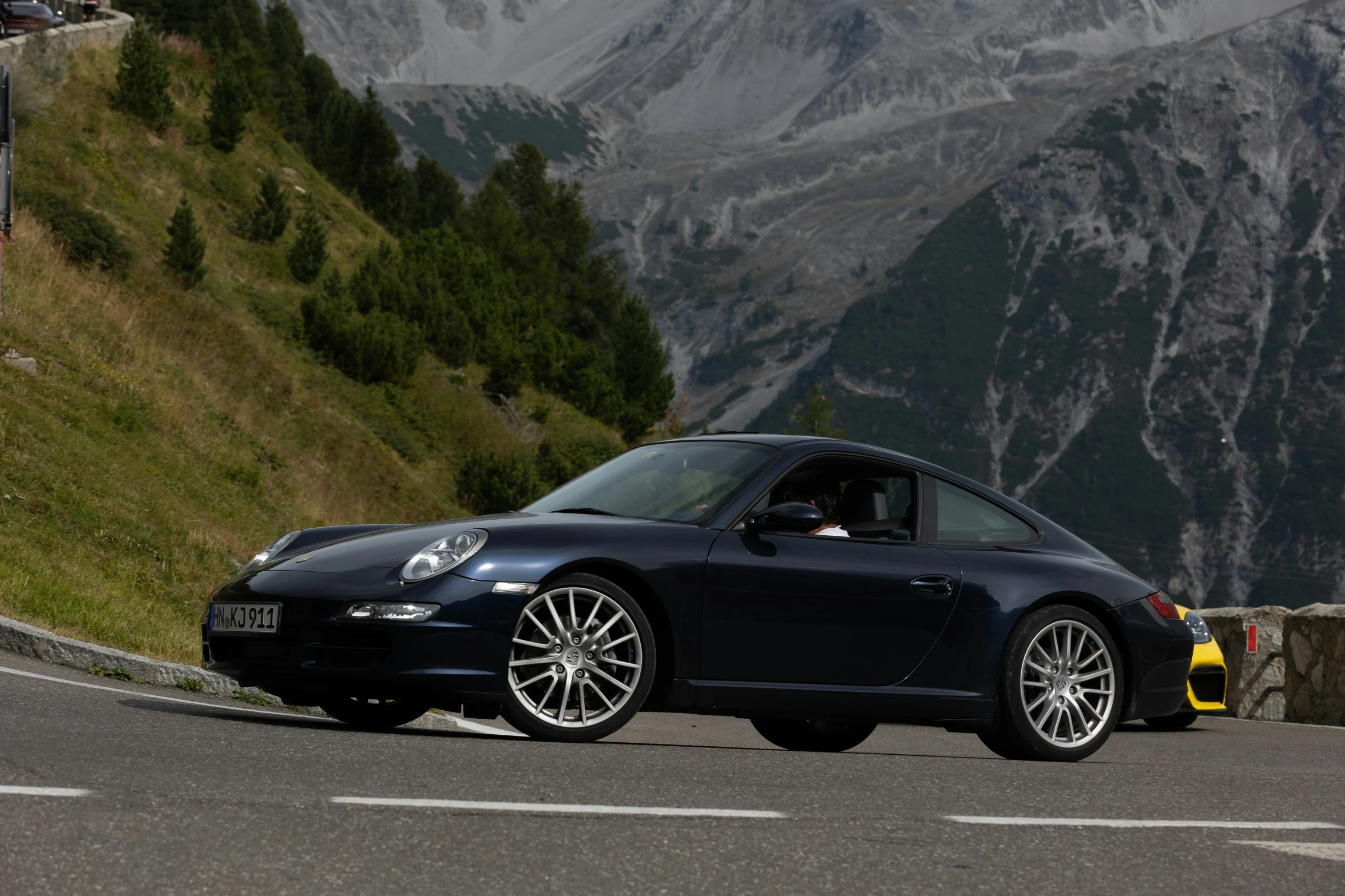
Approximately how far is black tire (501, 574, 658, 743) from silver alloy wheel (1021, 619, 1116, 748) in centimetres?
202

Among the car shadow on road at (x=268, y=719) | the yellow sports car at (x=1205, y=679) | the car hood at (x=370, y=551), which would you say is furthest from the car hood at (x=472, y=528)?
the yellow sports car at (x=1205, y=679)

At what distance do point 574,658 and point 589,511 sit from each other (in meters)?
1.02

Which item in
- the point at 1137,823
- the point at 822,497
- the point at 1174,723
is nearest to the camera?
the point at 1137,823

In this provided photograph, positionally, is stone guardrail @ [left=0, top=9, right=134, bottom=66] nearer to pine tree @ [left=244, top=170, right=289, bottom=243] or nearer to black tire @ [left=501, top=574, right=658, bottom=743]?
pine tree @ [left=244, top=170, right=289, bottom=243]

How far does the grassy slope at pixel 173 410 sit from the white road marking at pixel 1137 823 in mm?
6845

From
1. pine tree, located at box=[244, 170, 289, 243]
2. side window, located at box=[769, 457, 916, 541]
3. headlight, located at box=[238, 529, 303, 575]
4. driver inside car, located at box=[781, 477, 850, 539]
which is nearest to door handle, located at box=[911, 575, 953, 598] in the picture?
side window, located at box=[769, 457, 916, 541]

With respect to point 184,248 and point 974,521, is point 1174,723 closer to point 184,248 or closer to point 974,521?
point 974,521

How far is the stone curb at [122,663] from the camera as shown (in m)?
8.81

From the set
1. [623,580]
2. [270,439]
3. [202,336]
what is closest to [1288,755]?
[623,580]

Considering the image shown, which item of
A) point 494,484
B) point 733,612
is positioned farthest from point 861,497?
point 494,484

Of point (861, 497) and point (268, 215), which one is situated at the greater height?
point (268, 215)

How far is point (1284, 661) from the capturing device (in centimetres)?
1577

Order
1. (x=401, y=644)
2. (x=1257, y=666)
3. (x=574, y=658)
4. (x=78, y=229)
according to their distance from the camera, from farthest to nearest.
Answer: (x=78, y=229), (x=1257, y=666), (x=574, y=658), (x=401, y=644)

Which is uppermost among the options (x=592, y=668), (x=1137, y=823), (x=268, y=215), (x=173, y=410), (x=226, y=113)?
(x=226, y=113)
